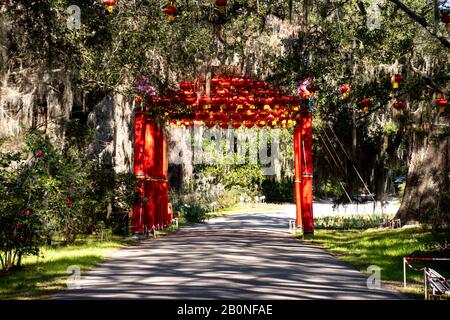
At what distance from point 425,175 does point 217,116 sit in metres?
6.43

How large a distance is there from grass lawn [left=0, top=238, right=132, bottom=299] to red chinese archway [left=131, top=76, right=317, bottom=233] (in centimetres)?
310

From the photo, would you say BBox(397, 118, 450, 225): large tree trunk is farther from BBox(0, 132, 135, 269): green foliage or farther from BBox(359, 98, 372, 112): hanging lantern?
BBox(0, 132, 135, 269): green foliage

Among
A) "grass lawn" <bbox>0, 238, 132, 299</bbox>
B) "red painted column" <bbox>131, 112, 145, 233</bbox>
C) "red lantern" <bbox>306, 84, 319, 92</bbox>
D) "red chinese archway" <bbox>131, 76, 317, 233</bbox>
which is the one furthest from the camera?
"red painted column" <bbox>131, 112, 145, 233</bbox>

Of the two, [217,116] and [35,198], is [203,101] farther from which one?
[35,198]

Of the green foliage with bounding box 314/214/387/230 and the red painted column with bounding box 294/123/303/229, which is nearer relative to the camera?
the red painted column with bounding box 294/123/303/229

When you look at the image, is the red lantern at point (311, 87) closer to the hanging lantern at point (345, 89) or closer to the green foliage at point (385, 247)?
the hanging lantern at point (345, 89)

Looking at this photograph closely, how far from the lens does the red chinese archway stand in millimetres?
17703

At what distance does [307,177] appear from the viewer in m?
19.2

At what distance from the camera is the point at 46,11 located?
11.0 meters

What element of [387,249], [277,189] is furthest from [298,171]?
[277,189]

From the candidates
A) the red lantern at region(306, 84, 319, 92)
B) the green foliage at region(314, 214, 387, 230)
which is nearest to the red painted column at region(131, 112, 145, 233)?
the red lantern at region(306, 84, 319, 92)
